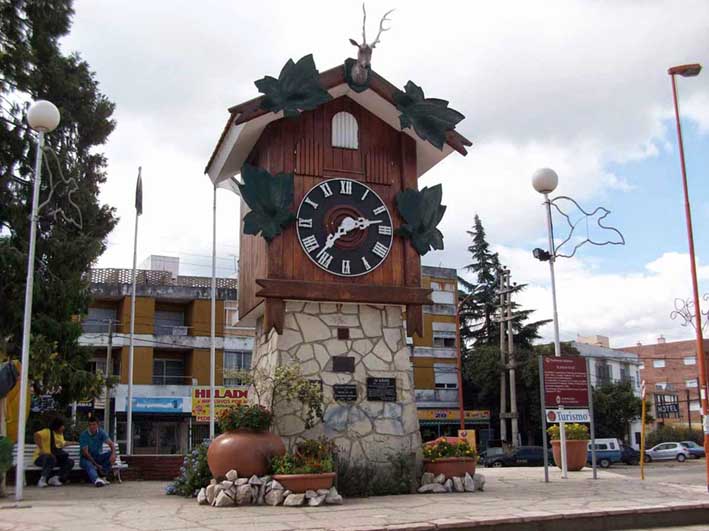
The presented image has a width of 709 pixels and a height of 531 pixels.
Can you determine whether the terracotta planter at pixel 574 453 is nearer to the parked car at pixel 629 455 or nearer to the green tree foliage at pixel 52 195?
the green tree foliage at pixel 52 195

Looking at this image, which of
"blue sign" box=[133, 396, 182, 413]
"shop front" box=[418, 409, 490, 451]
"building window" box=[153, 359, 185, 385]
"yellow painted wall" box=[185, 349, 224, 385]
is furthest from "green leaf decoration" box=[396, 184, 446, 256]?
"shop front" box=[418, 409, 490, 451]


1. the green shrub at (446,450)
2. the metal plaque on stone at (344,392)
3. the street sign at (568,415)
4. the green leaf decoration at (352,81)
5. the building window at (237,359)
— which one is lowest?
the green shrub at (446,450)

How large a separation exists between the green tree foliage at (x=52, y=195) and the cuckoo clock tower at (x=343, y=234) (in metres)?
6.43

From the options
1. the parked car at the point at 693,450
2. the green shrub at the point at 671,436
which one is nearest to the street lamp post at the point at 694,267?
the parked car at the point at 693,450

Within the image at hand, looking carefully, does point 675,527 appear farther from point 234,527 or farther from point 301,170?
point 301,170

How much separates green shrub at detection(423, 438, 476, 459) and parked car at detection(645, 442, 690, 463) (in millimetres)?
36317

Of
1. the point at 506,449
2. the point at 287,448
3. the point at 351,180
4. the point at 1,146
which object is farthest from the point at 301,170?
the point at 506,449

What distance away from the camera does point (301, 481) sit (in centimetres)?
1038

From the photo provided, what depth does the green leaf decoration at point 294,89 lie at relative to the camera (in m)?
12.9

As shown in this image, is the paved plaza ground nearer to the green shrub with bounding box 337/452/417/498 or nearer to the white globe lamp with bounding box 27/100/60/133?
the green shrub with bounding box 337/452/417/498

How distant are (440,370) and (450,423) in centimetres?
402

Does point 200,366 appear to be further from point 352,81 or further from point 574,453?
point 352,81

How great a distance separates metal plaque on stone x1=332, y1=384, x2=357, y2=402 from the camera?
1256 centimetres

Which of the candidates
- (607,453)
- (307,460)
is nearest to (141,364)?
(607,453)
